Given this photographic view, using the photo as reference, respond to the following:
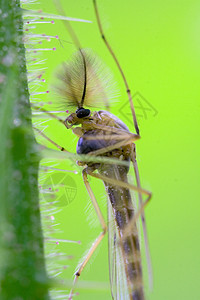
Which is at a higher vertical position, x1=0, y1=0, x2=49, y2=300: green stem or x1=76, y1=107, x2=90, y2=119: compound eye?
x1=76, y1=107, x2=90, y2=119: compound eye

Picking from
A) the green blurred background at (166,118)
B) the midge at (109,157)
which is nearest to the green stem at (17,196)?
the midge at (109,157)

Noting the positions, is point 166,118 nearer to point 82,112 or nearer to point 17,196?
point 82,112

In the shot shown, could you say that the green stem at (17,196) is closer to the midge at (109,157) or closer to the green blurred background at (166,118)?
the midge at (109,157)

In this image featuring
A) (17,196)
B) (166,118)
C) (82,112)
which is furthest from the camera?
(166,118)

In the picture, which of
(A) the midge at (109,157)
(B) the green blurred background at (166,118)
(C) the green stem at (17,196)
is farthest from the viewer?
(B) the green blurred background at (166,118)

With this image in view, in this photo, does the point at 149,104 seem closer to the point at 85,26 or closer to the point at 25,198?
the point at 85,26

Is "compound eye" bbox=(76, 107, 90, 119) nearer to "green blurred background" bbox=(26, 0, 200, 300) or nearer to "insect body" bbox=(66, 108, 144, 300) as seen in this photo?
"insect body" bbox=(66, 108, 144, 300)

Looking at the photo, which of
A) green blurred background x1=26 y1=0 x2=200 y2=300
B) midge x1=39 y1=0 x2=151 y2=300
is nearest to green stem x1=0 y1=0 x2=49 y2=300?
midge x1=39 y1=0 x2=151 y2=300

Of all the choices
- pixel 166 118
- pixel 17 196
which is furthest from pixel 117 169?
pixel 166 118

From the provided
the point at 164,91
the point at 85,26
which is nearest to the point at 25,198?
the point at 164,91
